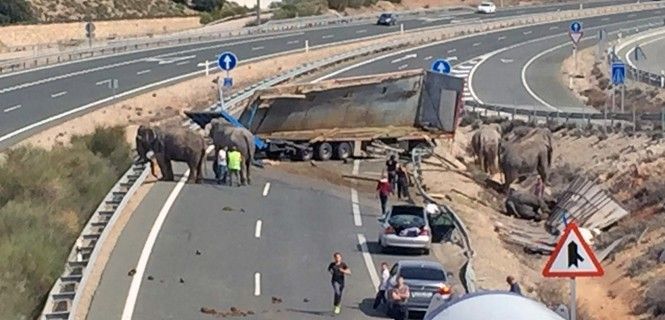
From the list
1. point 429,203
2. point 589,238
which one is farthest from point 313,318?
point 589,238

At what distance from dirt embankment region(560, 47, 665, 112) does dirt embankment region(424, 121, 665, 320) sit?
10.2 metres

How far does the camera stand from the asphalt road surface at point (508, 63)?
65.6m

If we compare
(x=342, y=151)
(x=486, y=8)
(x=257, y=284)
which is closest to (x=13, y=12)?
(x=486, y=8)

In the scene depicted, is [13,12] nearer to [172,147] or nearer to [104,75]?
[104,75]

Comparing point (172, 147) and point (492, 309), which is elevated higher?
point (492, 309)

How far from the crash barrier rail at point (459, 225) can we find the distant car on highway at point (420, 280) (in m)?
0.56

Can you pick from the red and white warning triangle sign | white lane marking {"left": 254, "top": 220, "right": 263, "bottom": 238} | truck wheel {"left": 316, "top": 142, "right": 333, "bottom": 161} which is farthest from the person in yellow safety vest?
the red and white warning triangle sign

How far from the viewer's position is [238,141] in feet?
126

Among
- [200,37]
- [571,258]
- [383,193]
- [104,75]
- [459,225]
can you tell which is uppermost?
[571,258]

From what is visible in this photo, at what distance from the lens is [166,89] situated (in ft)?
195

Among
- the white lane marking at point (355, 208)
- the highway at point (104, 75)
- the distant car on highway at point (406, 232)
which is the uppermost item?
the distant car on highway at point (406, 232)

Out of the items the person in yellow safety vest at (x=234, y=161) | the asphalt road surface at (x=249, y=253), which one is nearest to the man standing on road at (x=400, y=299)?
the asphalt road surface at (x=249, y=253)

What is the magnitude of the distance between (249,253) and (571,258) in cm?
1451

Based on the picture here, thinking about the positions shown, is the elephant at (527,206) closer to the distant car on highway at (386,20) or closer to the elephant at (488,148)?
the elephant at (488,148)
